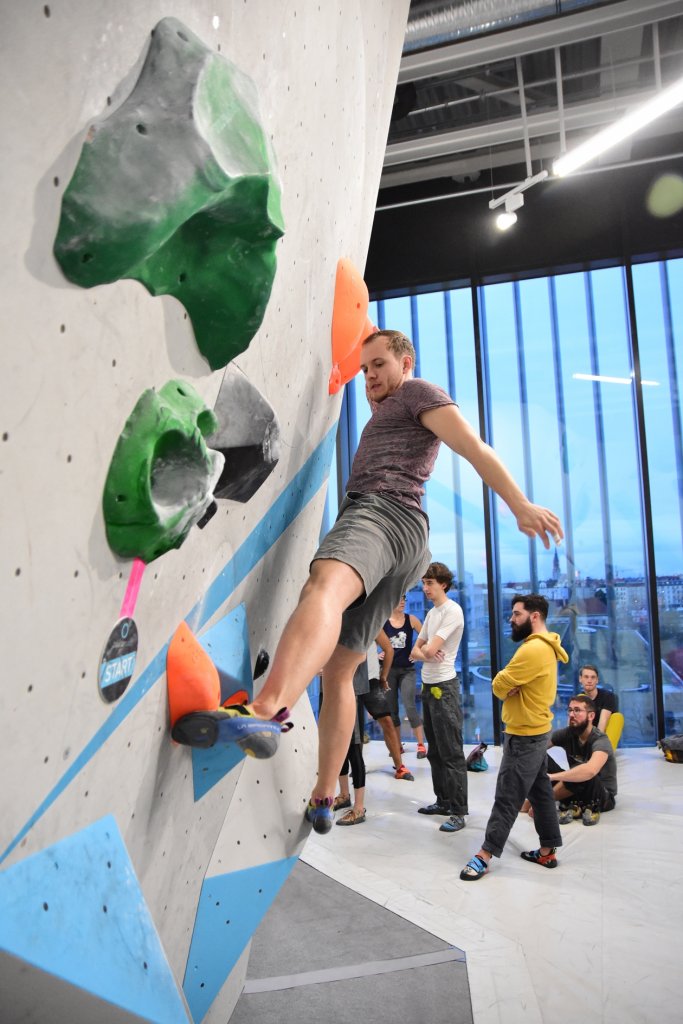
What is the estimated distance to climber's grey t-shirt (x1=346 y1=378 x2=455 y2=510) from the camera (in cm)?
183

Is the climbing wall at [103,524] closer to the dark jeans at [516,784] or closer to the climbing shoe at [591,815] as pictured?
the dark jeans at [516,784]

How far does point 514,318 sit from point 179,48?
6.14m

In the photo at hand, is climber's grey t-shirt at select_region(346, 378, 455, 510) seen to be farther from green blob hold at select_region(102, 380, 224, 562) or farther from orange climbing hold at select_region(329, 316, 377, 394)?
green blob hold at select_region(102, 380, 224, 562)

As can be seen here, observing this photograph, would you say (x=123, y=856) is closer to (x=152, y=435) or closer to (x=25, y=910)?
(x=25, y=910)

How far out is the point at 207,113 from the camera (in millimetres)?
828

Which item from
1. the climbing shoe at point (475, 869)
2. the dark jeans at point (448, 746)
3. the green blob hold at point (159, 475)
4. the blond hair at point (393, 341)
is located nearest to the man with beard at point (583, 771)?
the dark jeans at point (448, 746)

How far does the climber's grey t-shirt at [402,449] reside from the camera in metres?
1.83

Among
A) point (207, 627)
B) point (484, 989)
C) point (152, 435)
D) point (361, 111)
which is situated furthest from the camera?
point (484, 989)

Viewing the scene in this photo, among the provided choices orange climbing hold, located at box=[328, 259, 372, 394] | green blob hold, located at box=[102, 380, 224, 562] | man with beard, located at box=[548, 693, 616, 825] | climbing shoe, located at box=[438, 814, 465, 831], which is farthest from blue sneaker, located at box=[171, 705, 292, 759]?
man with beard, located at box=[548, 693, 616, 825]

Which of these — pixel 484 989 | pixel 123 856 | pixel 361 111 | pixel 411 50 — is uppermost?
pixel 411 50

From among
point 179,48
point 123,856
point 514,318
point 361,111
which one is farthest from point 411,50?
point 123,856

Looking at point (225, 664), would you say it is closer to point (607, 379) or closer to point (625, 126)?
point (625, 126)

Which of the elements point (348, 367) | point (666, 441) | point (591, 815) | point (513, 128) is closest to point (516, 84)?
point (513, 128)

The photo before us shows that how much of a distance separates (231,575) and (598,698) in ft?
14.6
